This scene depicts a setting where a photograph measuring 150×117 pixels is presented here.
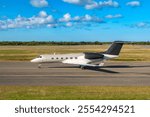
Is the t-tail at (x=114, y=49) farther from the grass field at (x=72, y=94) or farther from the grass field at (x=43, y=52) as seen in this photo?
the grass field at (x=72, y=94)

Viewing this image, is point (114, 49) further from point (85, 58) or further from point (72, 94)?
point (72, 94)

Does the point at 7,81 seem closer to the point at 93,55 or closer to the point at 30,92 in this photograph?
the point at 30,92

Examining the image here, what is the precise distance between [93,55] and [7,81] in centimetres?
1525

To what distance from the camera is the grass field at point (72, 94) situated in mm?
21969

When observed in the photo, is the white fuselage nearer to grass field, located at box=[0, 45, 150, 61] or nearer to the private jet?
the private jet

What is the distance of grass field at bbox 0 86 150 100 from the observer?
865 inches

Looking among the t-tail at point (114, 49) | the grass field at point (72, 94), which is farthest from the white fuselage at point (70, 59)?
the grass field at point (72, 94)

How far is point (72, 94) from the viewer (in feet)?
77.5

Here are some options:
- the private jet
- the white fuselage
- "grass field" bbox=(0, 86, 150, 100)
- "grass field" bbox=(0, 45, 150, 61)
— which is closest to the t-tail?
the private jet

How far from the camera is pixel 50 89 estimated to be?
2667 centimetres

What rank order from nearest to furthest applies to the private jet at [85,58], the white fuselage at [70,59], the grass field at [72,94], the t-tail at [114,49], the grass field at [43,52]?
1. the grass field at [72,94]
2. the private jet at [85,58]
3. the white fuselage at [70,59]
4. the t-tail at [114,49]
5. the grass field at [43,52]

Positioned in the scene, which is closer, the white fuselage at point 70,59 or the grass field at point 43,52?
the white fuselage at point 70,59

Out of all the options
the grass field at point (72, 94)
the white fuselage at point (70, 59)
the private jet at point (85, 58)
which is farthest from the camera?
the white fuselage at point (70, 59)

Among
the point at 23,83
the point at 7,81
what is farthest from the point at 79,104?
the point at 7,81
